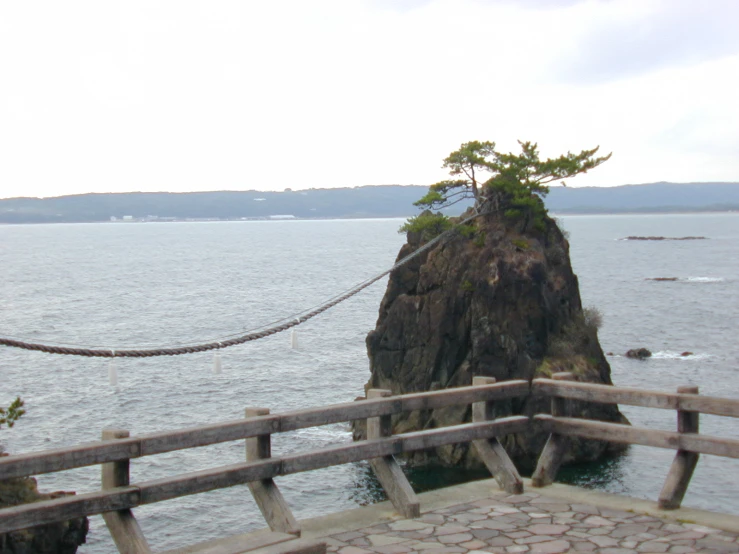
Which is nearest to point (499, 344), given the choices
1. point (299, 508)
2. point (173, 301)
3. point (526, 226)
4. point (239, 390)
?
point (526, 226)

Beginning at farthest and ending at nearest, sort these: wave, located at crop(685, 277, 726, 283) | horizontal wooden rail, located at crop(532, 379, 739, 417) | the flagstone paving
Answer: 1. wave, located at crop(685, 277, 726, 283)
2. horizontal wooden rail, located at crop(532, 379, 739, 417)
3. the flagstone paving

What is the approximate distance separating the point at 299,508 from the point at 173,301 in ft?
198

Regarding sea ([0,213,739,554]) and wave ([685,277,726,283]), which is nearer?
sea ([0,213,739,554])

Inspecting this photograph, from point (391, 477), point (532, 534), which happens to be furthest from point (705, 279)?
point (532, 534)

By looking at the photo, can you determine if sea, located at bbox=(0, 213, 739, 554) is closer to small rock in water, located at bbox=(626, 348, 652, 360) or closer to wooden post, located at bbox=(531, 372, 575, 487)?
small rock in water, located at bbox=(626, 348, 652, 360)

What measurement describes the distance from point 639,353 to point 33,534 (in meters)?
35.9

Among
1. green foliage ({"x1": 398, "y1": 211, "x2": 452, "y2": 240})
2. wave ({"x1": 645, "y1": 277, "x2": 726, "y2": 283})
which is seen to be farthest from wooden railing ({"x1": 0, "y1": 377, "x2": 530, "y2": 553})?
wave ({"x1": 645, "y1": 277, "x2": 726, "y2": 283})

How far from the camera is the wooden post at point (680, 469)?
8922 millimetres

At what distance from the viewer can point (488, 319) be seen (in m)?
28.9

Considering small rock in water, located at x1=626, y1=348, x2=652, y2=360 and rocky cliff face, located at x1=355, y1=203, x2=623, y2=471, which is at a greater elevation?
rocky cliff face, located at x1=355, y1=203, x2=623, y2=471

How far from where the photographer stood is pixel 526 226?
30.6m

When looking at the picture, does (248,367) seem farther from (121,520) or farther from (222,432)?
(121,520)

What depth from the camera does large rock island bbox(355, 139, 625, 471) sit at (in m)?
28.6

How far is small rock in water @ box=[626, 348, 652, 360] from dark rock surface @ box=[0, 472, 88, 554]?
33.4 meters
